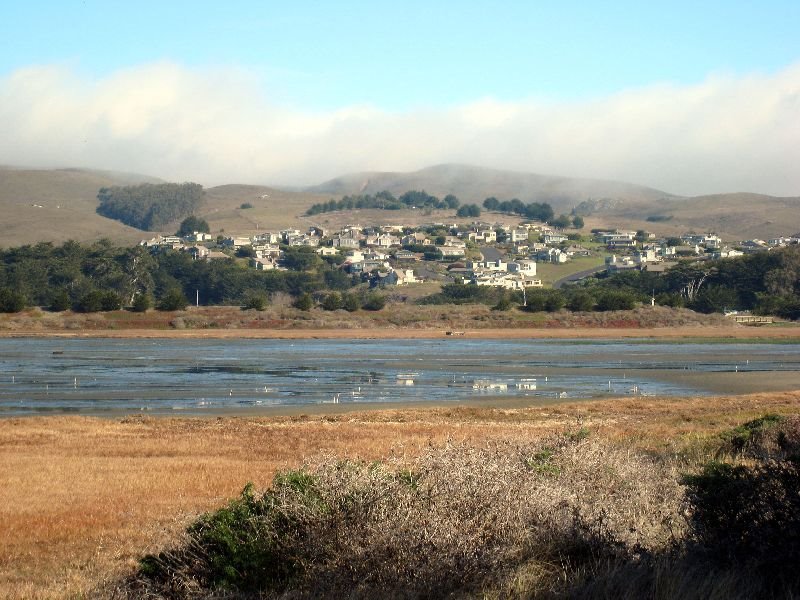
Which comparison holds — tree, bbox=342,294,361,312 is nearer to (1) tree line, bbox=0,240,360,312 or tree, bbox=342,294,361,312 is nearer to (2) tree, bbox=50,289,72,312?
(1) tree line, bbox=0,240,360,312

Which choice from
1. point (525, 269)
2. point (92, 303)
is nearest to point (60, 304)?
point (92, 303)

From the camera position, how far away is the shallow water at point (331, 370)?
40500 millimetres

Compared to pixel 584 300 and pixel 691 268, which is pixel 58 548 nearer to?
pixel 584 300

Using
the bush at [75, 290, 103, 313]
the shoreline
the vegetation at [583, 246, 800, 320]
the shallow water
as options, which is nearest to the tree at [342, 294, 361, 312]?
the shoreline

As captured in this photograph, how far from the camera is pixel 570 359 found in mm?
66875

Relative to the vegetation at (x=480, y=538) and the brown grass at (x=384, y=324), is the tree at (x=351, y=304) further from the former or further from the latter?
the vegetation at (x=480, y=538)

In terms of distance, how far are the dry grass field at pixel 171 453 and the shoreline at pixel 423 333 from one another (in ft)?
209

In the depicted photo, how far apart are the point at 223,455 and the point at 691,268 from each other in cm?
14137

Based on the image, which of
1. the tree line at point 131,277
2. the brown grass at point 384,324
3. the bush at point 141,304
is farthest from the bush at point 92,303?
the tree line at point 131,277

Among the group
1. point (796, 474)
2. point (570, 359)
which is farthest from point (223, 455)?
point (570, 359)

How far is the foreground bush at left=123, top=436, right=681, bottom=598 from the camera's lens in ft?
27.9

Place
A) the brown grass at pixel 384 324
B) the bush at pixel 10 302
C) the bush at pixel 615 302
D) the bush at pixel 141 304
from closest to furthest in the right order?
the brown grass at pixel 384 324 → the bush at pixel 10 302 → the bush at pixel 141 304 → the bush at pixel 615 302

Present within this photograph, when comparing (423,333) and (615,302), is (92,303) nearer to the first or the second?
(423,333)

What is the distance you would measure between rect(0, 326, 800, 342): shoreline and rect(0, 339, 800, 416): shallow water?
8.69 meters
